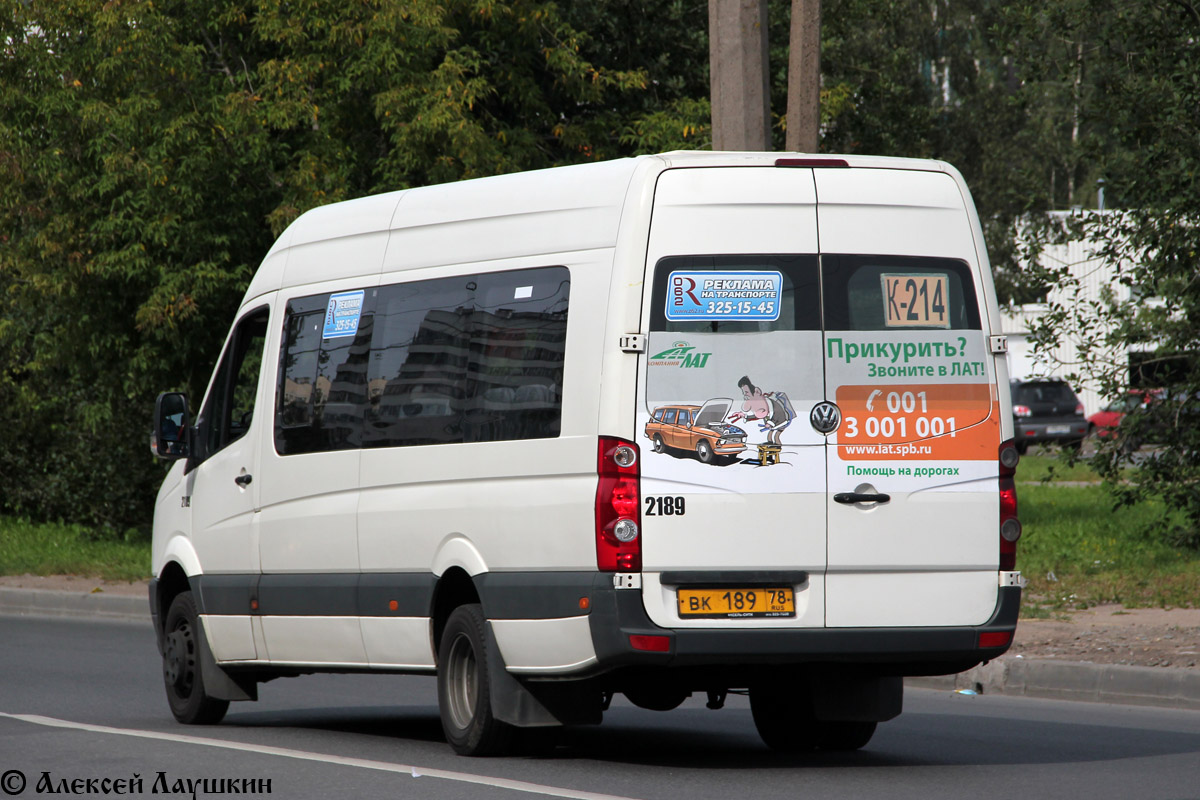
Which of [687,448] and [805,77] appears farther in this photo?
[805,77]

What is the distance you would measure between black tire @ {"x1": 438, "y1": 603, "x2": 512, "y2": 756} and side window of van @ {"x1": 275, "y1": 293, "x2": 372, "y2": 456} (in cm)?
119

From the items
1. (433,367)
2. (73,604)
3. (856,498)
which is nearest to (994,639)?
(856,498)

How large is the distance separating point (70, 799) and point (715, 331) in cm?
309

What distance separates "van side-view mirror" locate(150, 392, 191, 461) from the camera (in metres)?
9.70

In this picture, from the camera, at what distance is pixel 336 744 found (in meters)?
8.51

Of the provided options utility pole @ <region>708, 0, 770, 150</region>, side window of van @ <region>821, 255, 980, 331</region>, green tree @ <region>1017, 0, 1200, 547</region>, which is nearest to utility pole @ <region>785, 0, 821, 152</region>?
utility pole @ <region>708, 0, 770, 150</region>

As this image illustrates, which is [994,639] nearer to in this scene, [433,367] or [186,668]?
[433,367]

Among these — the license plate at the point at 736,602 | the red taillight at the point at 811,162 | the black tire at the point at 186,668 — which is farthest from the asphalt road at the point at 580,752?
the red taillight at the point at 811,162

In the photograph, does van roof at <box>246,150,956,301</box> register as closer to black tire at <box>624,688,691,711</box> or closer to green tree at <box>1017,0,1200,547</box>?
black tire at <box>624,688,691,711</box>

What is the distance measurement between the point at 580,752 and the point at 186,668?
263cm

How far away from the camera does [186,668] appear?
9617mm

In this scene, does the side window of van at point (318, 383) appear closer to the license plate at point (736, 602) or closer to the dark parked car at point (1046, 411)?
the license plate at point (736, 602)

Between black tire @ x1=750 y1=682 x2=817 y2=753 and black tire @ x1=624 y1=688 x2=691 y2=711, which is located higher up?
black tire @ x1=624 y1=688 x2=691 y2=711

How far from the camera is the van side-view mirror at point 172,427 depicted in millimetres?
9695
